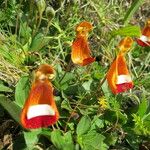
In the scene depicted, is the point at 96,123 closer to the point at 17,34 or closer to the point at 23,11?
the point at 17,34

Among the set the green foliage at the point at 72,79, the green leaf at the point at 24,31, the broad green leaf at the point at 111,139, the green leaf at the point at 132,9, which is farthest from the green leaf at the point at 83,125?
the green leaf at the point at 132,9

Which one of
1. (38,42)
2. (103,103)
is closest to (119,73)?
(103,103)

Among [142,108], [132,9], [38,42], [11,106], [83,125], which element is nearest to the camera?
[11,106]

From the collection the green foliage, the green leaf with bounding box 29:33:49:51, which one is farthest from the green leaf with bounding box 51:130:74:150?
the green leaf with bounding box 29:33:49:51

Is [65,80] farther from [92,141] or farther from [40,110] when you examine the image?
[40,110]

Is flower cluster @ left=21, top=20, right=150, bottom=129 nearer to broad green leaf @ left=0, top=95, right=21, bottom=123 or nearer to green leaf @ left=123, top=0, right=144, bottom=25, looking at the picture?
broad green leaf @ left=0, top=95, right=21, bottom=123

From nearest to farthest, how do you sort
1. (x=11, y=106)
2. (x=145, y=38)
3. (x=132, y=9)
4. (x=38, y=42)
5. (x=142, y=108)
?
(x=11, y=106), (x=142, y=108), (x=145, y=38), (x=38, y=42), (x=132, y=9)

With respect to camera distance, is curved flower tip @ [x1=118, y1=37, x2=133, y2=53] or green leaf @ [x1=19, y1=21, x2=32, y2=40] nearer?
curved flower tip @ [x1=118, y1=37, x2=133, y2=53]
